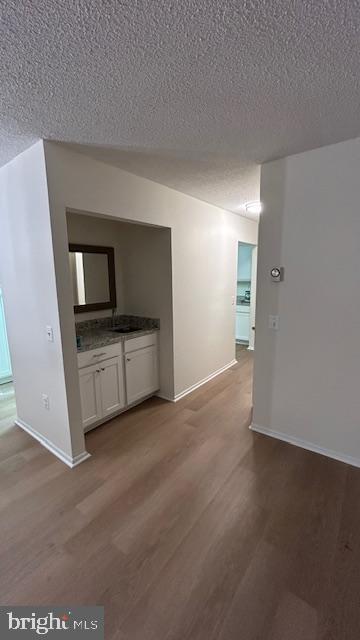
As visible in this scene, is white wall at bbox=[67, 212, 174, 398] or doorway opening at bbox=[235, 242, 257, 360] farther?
doorway opening at bbox=[235, 242, 257, 360]

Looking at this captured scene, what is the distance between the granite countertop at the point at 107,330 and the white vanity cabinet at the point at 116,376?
0.05m

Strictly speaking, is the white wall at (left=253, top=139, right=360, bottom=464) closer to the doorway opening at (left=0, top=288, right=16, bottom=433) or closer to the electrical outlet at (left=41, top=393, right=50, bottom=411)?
the electrical outlet at (left=41, top=393, right=50, bottom=411)

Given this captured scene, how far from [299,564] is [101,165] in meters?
2.96

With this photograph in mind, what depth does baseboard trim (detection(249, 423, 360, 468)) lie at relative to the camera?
2.27 m

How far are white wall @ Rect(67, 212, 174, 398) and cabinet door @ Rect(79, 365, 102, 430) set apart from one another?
31.2 inches

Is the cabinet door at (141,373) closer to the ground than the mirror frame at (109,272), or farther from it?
closer to the ground

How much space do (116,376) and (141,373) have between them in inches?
14.6

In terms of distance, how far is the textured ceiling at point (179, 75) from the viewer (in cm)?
99

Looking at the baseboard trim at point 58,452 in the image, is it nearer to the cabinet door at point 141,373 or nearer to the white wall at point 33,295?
the white wall at point 33,295

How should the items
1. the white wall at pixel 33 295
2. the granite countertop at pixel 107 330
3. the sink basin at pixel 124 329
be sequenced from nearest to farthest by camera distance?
the white wall at pixel 33 295, the granite countertop at pixel 107 330, the sink basin at pixel 124 329

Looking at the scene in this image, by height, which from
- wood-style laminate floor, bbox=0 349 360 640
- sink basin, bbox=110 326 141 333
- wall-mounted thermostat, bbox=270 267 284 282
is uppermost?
wall-mounted thermostat, bbox=270 267 284 282

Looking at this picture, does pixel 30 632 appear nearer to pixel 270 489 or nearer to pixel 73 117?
pixel 270 489

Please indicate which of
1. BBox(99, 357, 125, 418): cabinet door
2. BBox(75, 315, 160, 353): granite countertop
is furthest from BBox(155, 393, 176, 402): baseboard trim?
BBox(75, 315, 160, 353): granite countertop

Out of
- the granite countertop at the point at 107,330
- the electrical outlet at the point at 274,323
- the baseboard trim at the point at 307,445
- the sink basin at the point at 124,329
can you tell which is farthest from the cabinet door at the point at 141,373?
the electrical outlet at the point at 274,323
